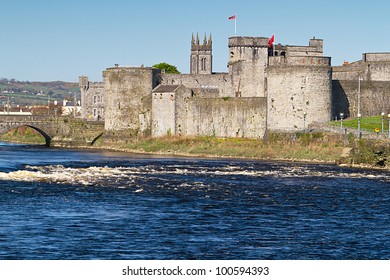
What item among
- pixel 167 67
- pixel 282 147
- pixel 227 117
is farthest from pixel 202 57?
pixel 282 147

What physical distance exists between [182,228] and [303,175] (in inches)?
924

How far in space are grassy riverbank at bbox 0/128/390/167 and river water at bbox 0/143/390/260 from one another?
3303 mm

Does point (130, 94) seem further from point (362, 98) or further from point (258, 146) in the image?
point (362, 98)

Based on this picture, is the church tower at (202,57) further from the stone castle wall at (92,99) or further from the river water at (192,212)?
the river water at (192,212)

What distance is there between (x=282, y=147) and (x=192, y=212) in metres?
36.2

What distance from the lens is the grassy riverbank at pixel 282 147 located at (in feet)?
233

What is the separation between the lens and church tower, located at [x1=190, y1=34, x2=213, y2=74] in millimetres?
116500

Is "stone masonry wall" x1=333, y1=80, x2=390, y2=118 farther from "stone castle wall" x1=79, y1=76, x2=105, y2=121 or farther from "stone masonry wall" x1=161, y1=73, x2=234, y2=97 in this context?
"stone castle wall" x1=79, y1=76, x2=105, y2=121

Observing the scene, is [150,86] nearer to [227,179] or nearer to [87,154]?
[87,154]

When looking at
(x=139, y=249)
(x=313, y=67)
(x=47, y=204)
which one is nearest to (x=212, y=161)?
(x=313, y=67)

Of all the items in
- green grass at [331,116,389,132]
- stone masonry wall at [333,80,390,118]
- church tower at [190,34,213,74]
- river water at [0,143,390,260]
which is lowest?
river water at [0,143,390,260]

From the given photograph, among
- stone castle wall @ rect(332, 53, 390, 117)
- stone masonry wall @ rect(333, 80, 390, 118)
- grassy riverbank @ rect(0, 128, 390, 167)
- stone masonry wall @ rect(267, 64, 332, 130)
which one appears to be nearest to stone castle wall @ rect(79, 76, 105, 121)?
grassy riverbank @ rect(0, 128, 390, 167)

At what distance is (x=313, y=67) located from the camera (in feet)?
280
